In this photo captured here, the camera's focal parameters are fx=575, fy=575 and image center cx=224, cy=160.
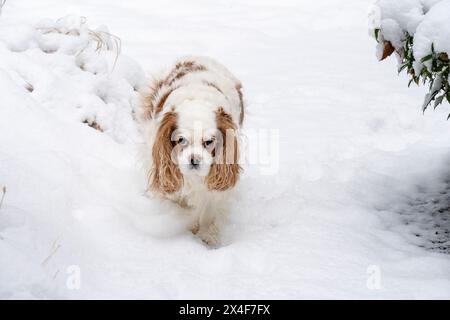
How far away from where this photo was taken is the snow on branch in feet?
8.19

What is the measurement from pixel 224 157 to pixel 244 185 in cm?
74

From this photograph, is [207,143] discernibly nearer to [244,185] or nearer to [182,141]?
[182,141]

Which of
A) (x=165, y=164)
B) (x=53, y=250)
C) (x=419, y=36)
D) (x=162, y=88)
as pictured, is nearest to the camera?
(x=53, y=250)

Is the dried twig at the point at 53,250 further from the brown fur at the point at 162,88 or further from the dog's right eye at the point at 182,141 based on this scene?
the brown fur at the point at 162,88

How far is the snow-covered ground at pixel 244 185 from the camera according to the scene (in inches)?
92.8

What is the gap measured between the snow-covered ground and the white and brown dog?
0.48ft

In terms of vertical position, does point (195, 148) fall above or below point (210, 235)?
above

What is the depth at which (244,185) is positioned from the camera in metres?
3.85

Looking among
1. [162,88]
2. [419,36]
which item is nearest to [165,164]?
[162,88]

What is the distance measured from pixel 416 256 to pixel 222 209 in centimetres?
116

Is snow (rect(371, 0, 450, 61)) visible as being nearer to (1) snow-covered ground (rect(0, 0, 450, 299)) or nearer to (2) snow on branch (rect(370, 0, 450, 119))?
(2) snow on branch (rect(370, 0, 450, 119))

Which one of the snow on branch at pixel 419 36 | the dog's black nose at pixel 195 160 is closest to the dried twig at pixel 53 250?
the dog's black nose at pixel 195 160
